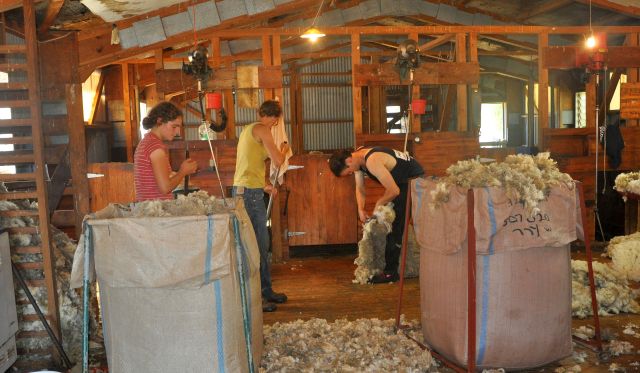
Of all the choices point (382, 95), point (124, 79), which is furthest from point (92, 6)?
point (382, 95)

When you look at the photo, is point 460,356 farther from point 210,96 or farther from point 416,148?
point 210,96

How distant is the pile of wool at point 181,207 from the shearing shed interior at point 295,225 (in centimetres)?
2

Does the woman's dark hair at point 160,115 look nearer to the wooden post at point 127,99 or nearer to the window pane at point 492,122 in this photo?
the wooden post at point 127,99

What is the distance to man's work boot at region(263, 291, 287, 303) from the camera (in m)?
4.89

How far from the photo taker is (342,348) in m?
3.72

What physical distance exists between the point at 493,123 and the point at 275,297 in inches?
472

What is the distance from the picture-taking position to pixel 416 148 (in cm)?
668

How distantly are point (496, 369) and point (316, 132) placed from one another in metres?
11.2

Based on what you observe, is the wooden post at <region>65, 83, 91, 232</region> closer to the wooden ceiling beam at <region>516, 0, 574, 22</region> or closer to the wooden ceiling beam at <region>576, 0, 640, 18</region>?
the wooden ceiling beam at <region>576, 0, 640, 18</region>

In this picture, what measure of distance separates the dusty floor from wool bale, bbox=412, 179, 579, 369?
0.24 metres

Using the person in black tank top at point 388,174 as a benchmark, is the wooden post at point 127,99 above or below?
above

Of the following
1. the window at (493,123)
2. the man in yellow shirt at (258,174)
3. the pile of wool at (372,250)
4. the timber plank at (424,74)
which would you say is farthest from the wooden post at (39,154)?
the window at (493,123)

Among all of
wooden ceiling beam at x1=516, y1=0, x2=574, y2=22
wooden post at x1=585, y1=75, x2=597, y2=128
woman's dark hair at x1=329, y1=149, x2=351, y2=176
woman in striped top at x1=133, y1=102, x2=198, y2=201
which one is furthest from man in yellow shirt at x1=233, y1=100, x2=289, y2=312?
wooden ceiling beam at x1=516, y1=0, x2=574, y2=22

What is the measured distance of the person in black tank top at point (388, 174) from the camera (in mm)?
5148
